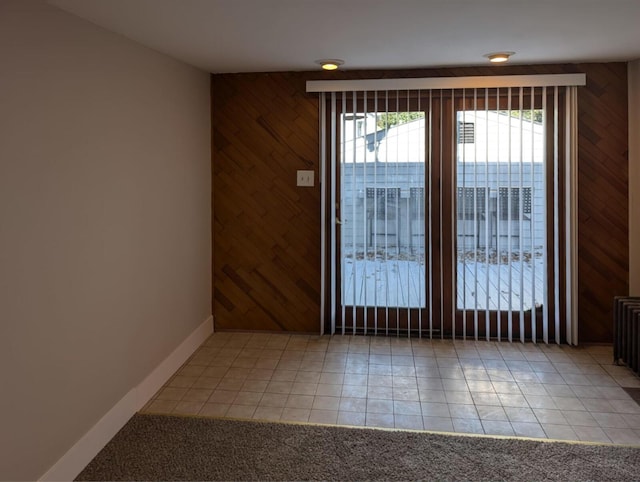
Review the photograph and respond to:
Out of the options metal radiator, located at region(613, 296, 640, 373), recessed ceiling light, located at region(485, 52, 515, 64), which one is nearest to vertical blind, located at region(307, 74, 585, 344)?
recessed ceiling light, located at region(485, 52, 515, 64)

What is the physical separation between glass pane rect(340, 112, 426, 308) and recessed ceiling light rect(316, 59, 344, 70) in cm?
41

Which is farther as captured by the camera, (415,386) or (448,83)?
(448,83)

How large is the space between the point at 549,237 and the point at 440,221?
2.72 feet

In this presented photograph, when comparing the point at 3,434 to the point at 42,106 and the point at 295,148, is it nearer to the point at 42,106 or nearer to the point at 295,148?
the point at 42,106

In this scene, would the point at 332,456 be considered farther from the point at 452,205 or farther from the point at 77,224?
the point at 452,205

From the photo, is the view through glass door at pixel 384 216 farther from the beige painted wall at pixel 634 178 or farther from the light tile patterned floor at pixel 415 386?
the beige painted wall at pixel 634 178

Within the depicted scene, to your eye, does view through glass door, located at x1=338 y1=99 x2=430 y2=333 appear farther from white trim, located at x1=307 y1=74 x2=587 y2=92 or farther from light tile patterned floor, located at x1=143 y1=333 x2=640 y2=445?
light tile patterned floor, located at x1=143 y1=333 x2=640 y2=445

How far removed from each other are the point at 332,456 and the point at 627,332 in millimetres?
2179

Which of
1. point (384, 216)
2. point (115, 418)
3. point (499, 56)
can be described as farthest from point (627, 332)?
point (115, 418)

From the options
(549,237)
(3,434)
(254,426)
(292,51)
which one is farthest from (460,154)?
(3,434)

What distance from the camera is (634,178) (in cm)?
359

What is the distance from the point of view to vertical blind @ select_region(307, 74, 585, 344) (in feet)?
12.1

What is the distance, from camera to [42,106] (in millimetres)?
1981

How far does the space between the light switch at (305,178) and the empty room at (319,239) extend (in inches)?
0.6
